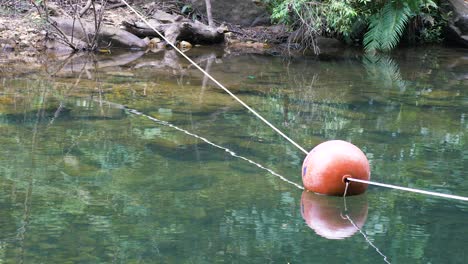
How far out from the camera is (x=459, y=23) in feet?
49.1

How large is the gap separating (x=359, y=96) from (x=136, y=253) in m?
5.65

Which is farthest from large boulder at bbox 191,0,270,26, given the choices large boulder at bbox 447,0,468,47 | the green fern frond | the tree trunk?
large boulder at bbox 447,0,468,47

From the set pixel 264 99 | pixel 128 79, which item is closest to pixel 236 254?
Answer: pixel 264 99

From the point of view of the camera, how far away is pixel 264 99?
877 cm

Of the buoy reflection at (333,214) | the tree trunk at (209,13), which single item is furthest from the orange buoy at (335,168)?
the tree trunk at (209,13)

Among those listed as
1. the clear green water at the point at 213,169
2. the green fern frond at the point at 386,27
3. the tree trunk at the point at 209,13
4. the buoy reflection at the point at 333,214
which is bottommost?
the tree trunk at the point at 209,13

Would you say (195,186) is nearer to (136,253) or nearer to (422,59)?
(136,253)

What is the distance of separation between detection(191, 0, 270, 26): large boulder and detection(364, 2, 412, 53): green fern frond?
239 centimetres

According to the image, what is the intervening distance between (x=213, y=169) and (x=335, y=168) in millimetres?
1179

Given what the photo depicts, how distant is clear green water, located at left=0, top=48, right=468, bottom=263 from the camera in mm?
4152

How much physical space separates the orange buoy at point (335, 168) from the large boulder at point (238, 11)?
35.4ft

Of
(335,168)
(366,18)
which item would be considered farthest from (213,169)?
(366,18)

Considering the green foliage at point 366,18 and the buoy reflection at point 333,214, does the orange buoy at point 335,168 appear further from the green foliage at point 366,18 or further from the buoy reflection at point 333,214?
the green foliage at point 366,18

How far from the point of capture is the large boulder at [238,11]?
15438 mm
